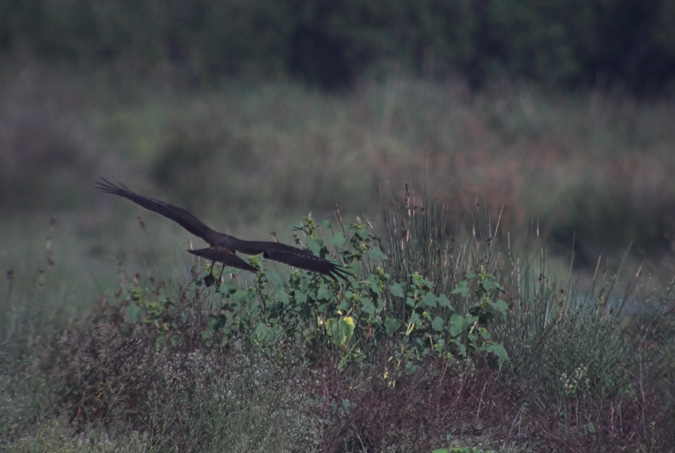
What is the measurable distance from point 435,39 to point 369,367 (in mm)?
15610

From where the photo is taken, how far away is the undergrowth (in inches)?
145

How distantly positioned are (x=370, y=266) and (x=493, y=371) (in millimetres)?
933

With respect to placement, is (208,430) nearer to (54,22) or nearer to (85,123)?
(85,123)

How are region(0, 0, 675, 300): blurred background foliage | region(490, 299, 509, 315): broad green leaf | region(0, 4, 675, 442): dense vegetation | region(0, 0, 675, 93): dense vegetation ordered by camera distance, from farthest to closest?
region(0, 0, 675, 93): dense vegetation
region(0, 0, 675, 300): blurred background foliage
region(490, 299, 509, 315): broad green leaf
region(0, 4, 675, 442): dense vegetation

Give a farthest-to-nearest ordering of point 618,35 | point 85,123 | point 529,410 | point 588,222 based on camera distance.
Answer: point 618,35 → point 85,123 → point 588,222 → point 529,410

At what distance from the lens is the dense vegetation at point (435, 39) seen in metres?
17.9

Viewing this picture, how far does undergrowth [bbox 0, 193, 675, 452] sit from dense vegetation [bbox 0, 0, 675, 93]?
13.2 m

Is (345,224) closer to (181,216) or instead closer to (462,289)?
(462,289)

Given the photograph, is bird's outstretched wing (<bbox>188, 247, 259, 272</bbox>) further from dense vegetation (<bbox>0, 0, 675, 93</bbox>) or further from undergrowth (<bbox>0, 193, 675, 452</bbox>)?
dense vegetation (<bbox>0, 0, 675, 93</bbox>)

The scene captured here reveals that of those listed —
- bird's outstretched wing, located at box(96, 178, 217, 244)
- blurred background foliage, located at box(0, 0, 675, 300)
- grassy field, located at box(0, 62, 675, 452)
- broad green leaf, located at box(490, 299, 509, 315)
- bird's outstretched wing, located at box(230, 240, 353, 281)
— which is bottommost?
grassy field, located at box(0, 62, 675, 452)

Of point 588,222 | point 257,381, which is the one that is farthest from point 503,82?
point 257,381

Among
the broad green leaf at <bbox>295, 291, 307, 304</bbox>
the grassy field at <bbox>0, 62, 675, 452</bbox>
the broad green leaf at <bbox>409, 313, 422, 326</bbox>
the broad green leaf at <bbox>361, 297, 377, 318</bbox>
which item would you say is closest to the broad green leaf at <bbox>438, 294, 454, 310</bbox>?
the grassy field at <bbox>0, 62, 675, 452</bbox>

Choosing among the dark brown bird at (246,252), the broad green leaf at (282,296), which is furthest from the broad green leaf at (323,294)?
the dark brown bird at (246,252)

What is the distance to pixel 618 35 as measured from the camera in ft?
61.9
